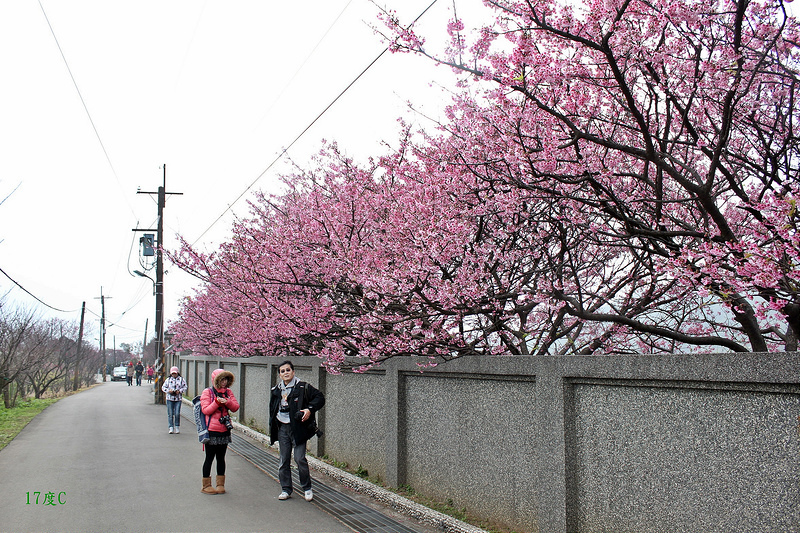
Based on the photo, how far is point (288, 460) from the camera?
26.5 ft

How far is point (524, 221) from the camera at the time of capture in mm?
7309

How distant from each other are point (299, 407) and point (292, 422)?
8.3 inches

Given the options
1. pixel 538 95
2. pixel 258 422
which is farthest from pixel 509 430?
pixel 258 422

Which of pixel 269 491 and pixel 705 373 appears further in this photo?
pixel 269 491

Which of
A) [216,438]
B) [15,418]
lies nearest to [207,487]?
[216,438]

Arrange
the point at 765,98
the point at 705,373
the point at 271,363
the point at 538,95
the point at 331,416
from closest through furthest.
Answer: the point at 705,373, the point at 538,95, the point at 765,98, the point at 331,416, the point at 271,363

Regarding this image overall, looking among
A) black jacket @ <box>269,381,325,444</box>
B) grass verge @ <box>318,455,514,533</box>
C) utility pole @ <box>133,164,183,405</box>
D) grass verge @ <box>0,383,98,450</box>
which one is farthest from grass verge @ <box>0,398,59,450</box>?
grass verge @ <box>318,455,514,533</box>

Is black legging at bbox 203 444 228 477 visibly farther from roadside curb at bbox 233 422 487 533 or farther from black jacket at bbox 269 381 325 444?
roadside curb at bbox 233 422 487 533

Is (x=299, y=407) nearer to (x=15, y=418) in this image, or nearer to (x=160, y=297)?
(x=15, y=418)

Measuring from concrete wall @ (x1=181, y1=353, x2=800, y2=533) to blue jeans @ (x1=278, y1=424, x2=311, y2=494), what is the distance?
1.10m

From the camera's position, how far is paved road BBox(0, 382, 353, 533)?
6.58 m

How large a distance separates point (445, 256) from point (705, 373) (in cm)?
311

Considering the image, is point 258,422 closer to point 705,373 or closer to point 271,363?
point 271,363

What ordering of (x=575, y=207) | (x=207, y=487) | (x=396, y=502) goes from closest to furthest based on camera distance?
(x=575, y=207)
(x=396, y=502)
(x=207, y=487)
